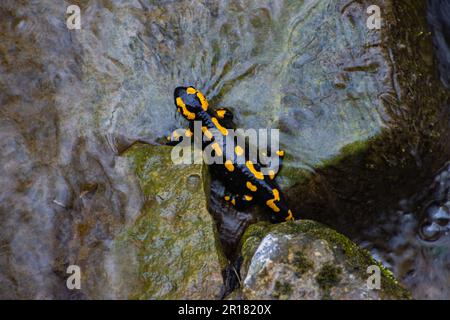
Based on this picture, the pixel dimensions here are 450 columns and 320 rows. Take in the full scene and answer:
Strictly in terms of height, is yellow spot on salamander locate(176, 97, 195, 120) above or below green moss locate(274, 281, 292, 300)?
above

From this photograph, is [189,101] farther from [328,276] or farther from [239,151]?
[328,276]

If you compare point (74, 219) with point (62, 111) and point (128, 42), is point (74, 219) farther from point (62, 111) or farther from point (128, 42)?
point (128, 42)

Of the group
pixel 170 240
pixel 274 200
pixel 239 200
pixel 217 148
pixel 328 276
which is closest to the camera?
pixel 328 276

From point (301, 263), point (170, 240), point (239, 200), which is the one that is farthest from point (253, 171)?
point (301, 263)

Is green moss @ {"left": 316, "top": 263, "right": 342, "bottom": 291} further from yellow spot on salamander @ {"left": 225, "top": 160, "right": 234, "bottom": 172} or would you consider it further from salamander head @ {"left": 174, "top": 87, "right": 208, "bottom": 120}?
A: salamander head @ {"left": 174, "top": 87, "right": 208, "bottom": 120}

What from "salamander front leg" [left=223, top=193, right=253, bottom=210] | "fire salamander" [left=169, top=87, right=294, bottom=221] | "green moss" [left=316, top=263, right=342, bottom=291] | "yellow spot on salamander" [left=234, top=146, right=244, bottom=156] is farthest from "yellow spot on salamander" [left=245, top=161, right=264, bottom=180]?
"green moss" [left=316, top=263, right=342, bottom=291]
